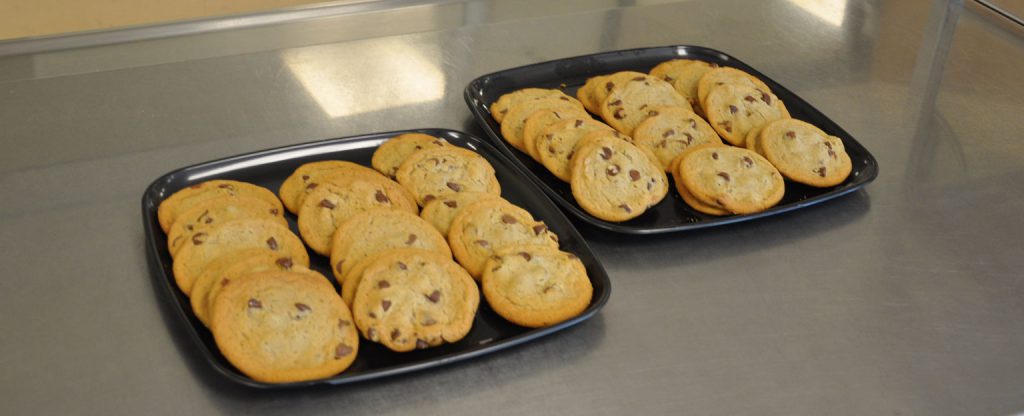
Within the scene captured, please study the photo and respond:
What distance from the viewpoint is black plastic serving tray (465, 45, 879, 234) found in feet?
3.83

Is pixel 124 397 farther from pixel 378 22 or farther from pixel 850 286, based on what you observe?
pixel 378 22

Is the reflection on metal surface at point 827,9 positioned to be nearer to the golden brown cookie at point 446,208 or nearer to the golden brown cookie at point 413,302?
the golden brown cookie at point 446,208

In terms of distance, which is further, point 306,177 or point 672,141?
point 672,141

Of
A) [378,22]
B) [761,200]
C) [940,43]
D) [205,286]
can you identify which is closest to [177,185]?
[205,286]

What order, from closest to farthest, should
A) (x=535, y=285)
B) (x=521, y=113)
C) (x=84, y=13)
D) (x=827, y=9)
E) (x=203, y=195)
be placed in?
(x=535, y=285), (x=203, y=195), (x=521, y=113), (x=827, y=9), (x=84, y=13)

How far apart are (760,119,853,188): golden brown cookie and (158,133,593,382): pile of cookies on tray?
366mm

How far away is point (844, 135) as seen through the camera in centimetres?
137

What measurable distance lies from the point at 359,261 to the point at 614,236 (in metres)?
0.33

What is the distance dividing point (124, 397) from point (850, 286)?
0.80m

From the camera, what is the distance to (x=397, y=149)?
1.23 meters

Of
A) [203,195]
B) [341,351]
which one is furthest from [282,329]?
[203,195]

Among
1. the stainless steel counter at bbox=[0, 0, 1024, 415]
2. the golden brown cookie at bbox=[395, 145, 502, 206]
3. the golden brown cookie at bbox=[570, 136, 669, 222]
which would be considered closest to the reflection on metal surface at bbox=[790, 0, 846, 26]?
the stainless steel counter at bbox=[0, 0, 1024, 415]

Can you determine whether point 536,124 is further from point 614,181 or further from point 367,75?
point 367,75

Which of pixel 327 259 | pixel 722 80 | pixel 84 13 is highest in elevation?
pixel 722 80
